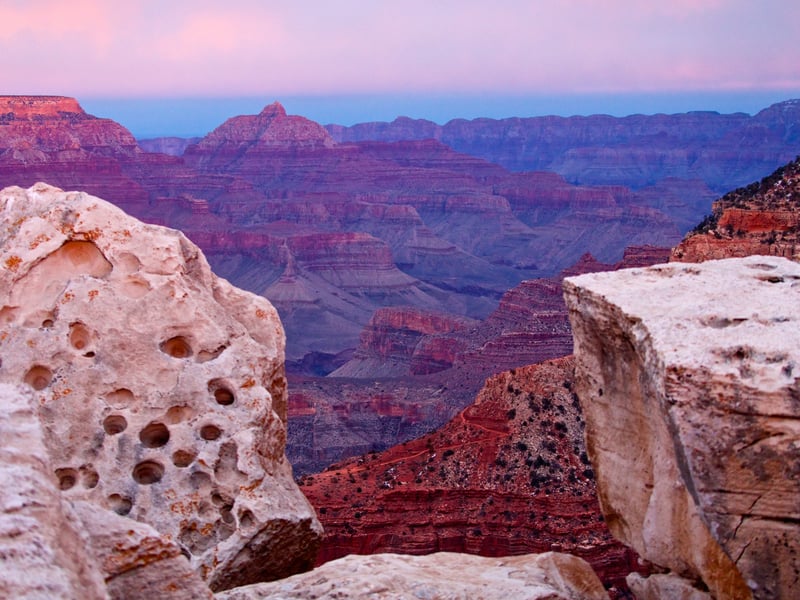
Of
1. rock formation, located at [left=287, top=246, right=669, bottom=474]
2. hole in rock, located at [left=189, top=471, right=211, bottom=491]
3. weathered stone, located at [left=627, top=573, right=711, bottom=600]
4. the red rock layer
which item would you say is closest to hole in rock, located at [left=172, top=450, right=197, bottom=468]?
hole in rock, located at [left=189, top=471, right=211, bottom=491]

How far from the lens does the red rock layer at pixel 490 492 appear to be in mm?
17594

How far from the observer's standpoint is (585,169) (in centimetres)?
19662

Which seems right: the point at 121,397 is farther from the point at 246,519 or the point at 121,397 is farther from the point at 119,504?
the point at 246,519

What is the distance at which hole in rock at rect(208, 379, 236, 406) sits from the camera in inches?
367

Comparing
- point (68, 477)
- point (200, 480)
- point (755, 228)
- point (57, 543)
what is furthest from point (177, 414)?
point (755, 228)

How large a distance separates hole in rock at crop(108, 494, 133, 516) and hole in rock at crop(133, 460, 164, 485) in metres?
0.22

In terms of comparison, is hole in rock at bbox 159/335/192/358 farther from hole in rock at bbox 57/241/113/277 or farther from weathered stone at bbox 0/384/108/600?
weathered stone at bbox 0/384/108/600

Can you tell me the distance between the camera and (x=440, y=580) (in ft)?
25.2

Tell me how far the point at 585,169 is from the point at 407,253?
7526cm

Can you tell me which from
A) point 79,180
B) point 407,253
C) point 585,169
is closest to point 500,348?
point 79,180

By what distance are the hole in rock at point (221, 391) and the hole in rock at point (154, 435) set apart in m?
0.53

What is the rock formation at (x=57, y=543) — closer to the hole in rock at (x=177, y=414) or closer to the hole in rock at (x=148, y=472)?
the hole in rock at (x=148, y=472)

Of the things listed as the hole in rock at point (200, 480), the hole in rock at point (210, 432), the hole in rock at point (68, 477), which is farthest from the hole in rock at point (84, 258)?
the hole in rock at point (200, 480)

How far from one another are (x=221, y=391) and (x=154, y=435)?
2.28 feet
